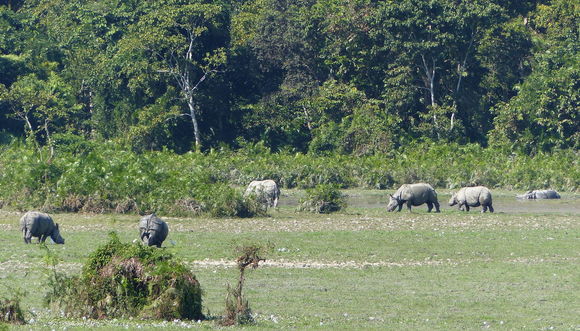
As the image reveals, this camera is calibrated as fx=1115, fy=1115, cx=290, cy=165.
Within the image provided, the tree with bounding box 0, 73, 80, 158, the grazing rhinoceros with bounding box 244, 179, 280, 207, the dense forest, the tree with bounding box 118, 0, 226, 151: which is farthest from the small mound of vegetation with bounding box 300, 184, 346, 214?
the tree with bounding box 0, 73, 80, 158

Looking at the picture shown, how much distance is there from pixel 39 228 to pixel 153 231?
8.67ft

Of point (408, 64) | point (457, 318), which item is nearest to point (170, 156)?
point (408, 64)

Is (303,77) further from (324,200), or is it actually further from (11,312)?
(11,312)

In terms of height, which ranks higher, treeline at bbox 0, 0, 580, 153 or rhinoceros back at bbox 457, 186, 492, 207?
treeline at bbox 0, 0, 580, 153

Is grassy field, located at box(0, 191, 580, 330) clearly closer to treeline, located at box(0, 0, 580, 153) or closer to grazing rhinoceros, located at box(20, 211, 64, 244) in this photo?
grazing rhinoceros, located at box(20, 211, 64, 244)

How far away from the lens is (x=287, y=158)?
47875 mm

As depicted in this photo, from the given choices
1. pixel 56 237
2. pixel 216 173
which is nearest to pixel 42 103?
pixel 216 173

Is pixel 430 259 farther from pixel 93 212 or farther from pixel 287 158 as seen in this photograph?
pixel 287 158

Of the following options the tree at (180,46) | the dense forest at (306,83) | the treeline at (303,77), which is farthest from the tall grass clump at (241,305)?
the tree at (180,46)

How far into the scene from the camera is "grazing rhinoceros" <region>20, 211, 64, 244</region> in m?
24.2

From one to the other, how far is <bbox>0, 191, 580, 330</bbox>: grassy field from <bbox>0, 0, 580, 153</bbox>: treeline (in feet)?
61.1

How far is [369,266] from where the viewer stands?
21672 millimetres

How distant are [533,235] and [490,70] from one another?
97.8ft

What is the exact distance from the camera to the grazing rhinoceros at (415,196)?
34750 millimetres
